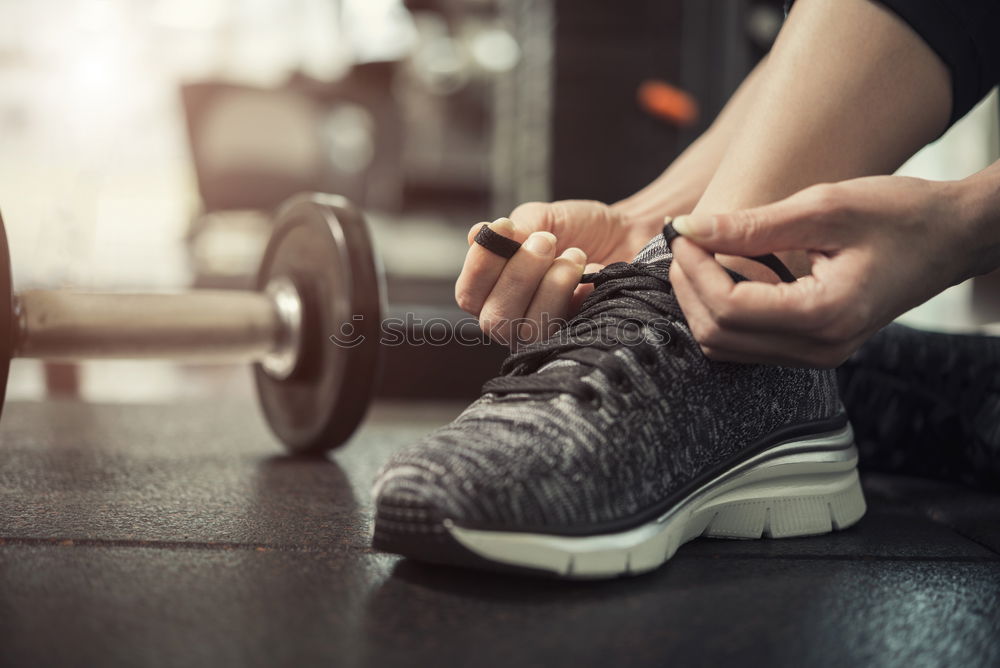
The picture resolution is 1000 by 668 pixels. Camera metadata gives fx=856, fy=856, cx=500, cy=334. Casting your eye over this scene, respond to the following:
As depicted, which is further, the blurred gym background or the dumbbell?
the blurred gym background

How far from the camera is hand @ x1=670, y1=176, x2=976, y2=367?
0.50 meters

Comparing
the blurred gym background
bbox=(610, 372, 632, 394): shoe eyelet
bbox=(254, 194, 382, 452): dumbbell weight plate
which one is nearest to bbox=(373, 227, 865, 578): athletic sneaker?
bbox=(610, 372, 632, 394): shoe eyelet

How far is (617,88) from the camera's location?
2.77m

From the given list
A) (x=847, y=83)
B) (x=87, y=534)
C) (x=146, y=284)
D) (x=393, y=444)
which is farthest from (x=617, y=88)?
(x=146, y=284)

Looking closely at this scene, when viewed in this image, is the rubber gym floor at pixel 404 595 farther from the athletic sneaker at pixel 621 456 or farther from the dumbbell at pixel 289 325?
the dumbbell at pixel 289 325

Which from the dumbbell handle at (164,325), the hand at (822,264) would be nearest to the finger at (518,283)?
the hand at (822,264)

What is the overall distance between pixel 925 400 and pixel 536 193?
2435 mm

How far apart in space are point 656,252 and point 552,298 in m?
0.08

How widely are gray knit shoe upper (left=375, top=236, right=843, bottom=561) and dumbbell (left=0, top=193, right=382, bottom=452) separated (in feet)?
1.13

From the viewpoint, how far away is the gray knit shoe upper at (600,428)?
1.59 ft

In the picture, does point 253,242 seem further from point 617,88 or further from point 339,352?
point 339,352

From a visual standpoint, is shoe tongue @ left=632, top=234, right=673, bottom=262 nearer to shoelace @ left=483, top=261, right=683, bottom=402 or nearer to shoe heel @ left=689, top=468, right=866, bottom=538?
shoelace @ left=483, top=261, right=683, bottom=402

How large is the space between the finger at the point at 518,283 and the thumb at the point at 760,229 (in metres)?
0.13

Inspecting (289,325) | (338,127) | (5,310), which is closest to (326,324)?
(289,325)
